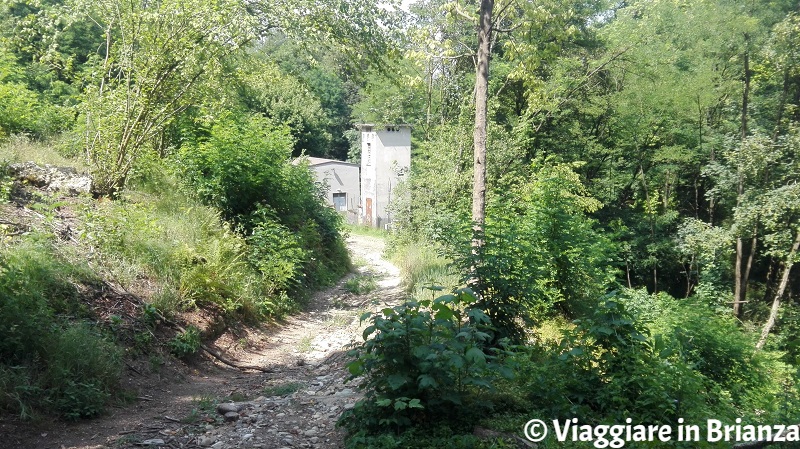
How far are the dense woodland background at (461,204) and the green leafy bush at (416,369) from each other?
2 centimetres

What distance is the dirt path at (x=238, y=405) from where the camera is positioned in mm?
5074

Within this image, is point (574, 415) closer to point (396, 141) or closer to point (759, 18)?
point (759, 18)

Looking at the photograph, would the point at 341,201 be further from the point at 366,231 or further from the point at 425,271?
the point at 425,271

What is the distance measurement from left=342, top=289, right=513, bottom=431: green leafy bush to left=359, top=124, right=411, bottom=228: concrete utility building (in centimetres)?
2969

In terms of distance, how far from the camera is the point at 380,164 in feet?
121

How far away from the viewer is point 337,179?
40812 mm

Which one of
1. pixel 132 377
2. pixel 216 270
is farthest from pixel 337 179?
pixel 132 377

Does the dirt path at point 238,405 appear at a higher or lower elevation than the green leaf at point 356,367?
lower

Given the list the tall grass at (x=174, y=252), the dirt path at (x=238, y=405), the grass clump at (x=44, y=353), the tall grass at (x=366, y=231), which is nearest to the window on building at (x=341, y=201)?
the tall grass at (x=366, y=231)

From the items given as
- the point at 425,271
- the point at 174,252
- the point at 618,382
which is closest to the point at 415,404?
the point at 618,382

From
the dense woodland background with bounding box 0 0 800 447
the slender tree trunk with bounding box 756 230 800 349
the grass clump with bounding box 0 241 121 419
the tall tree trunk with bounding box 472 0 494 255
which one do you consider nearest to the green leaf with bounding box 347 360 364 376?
the dense woodland background with bounding box 0 0 800 447

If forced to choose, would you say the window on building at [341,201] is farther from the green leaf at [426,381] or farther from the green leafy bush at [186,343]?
the green leaf at [426,381]

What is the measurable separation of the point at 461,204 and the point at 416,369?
39.6ft

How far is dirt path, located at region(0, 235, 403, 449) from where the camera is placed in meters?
5.07
